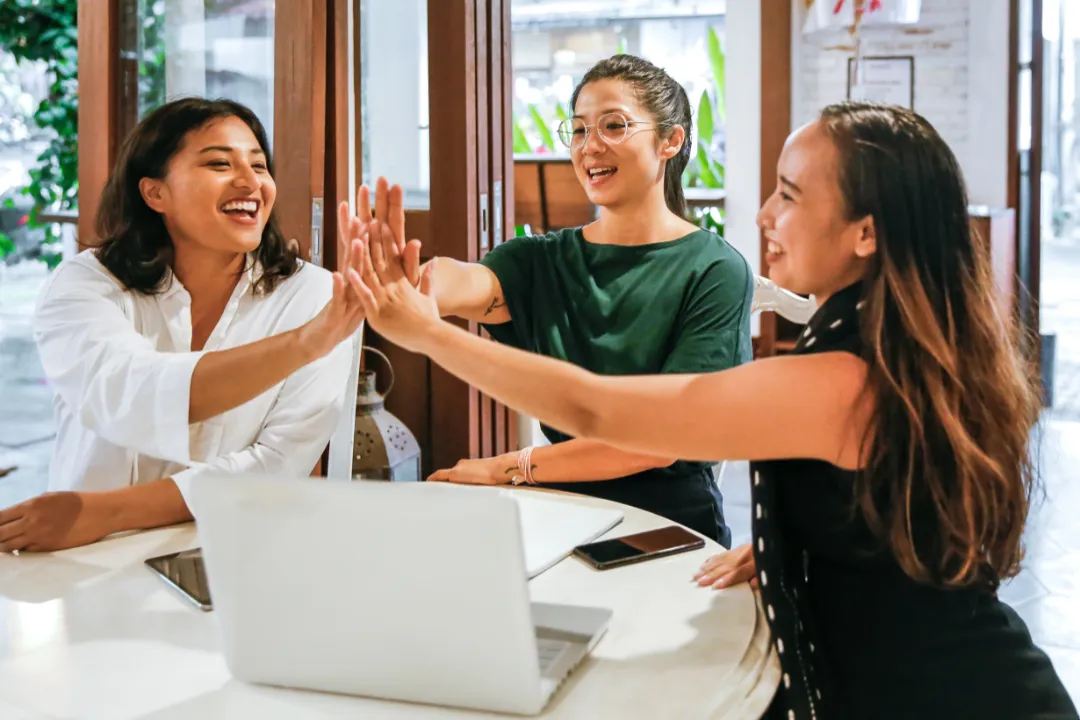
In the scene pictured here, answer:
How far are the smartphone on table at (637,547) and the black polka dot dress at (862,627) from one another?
287 mm

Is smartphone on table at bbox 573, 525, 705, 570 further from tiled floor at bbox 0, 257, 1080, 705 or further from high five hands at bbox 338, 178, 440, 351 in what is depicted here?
tiled floor at bbox 0, 257, 1080, 705

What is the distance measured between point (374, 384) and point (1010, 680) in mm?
2875

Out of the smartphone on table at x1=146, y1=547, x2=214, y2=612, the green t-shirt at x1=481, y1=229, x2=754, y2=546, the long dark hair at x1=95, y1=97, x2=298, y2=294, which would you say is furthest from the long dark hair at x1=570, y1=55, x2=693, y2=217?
the smartphone on table at x1=146, y1=547, x2=214, y2=612

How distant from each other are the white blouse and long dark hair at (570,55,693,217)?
73cm

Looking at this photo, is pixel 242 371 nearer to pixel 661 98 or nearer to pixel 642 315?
pixel 642 315

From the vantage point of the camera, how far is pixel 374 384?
13.2 ft

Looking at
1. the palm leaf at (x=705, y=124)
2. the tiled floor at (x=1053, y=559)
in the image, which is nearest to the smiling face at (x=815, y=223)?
the tiled floor at (x=1053, y=559)

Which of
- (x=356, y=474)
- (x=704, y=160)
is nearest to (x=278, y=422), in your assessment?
(x=356, y=474)

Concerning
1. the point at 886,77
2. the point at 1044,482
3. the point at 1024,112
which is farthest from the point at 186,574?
the point at 1024,112

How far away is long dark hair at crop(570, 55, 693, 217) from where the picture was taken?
239 cm

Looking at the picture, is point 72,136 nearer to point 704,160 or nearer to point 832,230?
point 704,160

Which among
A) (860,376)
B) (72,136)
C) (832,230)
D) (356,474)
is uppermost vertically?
(72,136)

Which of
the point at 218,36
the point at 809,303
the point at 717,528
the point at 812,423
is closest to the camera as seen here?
the point at 812,423

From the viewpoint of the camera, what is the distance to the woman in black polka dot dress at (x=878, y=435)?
1.36 m
